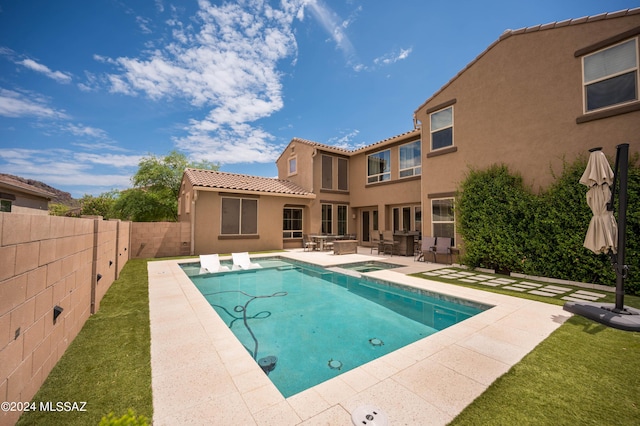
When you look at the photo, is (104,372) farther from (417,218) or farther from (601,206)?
→ (417,218)

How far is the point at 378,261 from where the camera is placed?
1155 centimetres

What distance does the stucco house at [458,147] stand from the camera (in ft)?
23.8

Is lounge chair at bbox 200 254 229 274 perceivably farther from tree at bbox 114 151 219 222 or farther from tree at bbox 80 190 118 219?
tree at bbox 80 190 118 219

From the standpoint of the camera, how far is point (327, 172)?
17922 mm

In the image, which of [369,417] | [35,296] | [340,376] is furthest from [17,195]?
[369,417]

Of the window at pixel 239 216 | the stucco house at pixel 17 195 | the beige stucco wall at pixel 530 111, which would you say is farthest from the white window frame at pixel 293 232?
the stucco house at pixel 17 195

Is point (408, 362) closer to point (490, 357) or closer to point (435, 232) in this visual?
point (490, 357)

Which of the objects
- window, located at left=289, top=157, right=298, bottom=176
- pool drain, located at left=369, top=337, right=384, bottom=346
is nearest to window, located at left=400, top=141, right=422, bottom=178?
window, located at left=289, top=157, right=298, bottom=176

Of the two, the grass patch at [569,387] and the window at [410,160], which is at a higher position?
the window at [410,160]

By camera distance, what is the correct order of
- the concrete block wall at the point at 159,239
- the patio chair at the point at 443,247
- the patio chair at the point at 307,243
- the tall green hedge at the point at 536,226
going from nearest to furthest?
the tall green hedge at the point at 536,226
the patio chair at the point at 443,247
the concrete block wall at the point at 159,239
the patio chair at the point at 307,243

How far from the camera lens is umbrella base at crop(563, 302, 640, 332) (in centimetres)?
425

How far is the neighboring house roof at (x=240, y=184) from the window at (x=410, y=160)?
19.7 feet

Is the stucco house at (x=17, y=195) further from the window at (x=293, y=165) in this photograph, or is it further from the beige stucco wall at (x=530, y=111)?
the beige stucco wall at (x=530, y=111)

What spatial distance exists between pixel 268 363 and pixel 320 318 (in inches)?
79.1
